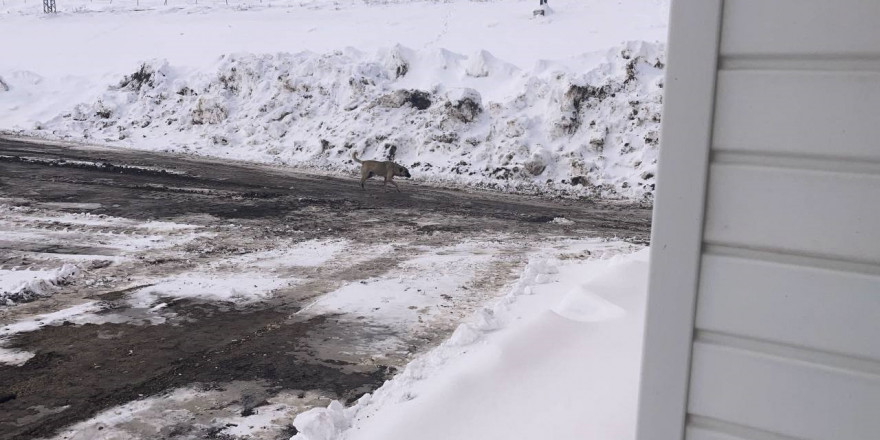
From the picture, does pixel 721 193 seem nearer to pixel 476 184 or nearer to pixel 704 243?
pixel 704 243

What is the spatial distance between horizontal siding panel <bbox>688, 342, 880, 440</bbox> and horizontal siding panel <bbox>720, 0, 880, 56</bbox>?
0.69 metres

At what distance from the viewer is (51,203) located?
414 inches

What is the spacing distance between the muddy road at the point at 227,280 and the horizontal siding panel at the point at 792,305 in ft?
9.87

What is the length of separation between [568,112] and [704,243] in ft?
49.2

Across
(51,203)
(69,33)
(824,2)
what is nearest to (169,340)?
(824,2)

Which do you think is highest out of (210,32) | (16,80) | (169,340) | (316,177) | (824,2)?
(210,32)

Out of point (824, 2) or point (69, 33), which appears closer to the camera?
point (824, 2)

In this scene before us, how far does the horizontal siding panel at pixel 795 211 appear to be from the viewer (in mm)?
1329

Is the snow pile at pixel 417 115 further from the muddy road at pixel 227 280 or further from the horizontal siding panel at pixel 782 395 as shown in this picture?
the horizontal siding panel at pixel 782 395

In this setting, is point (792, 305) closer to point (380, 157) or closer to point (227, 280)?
point (227, 280)

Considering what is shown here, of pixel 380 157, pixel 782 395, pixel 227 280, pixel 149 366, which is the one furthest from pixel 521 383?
pixel 380 157

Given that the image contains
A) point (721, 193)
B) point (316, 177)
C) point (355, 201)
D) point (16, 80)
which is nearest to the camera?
point (721, 193)

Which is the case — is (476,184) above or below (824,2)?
below

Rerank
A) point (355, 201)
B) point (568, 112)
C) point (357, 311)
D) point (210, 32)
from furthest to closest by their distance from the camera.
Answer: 1. point (210, 32)
2. point (568, 112)
3. point (355, 201)
4. point (357, 311)
